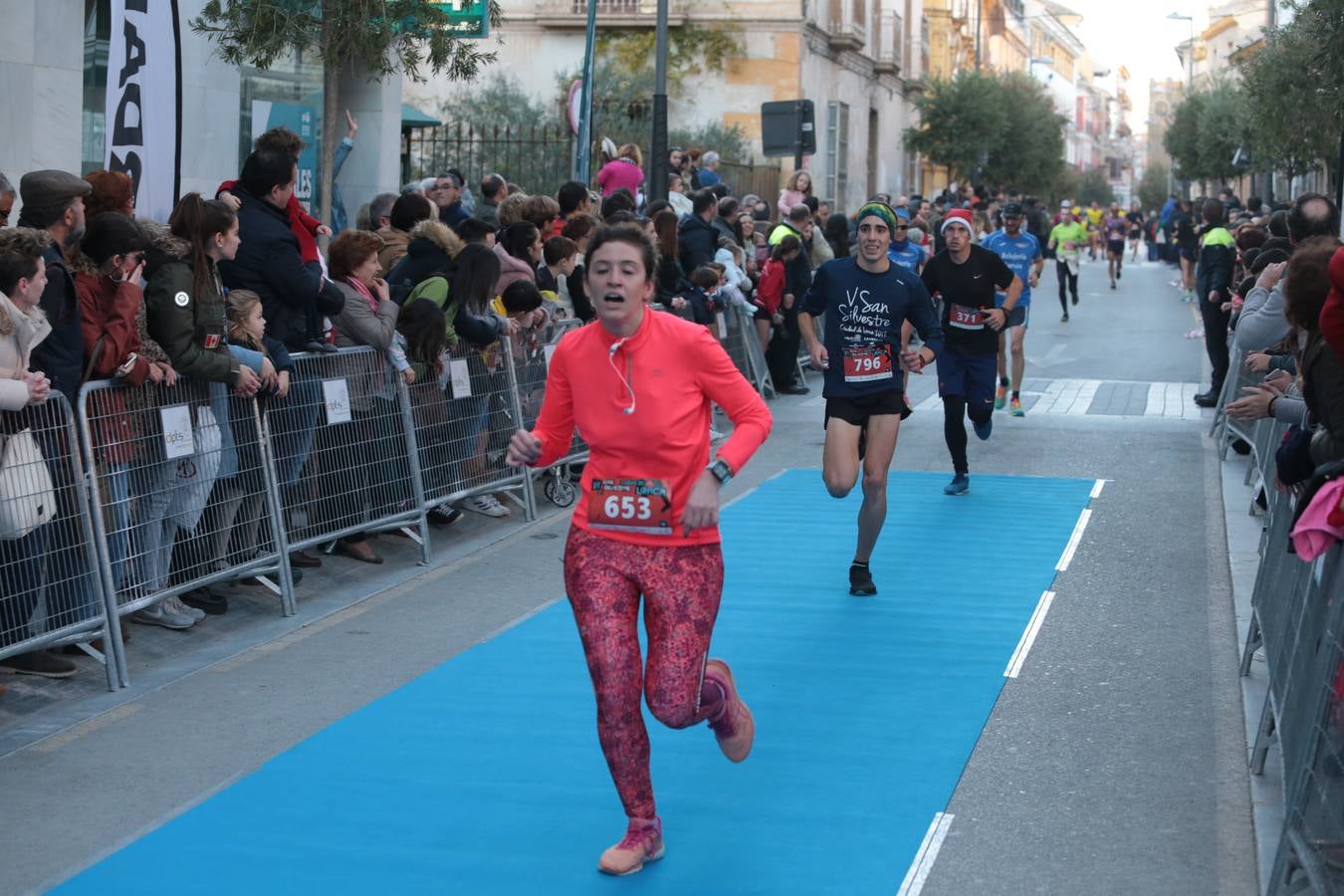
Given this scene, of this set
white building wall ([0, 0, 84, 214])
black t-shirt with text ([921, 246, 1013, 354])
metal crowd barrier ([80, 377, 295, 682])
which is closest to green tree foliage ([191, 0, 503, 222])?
white building wall ([0, 0, 84, 214])

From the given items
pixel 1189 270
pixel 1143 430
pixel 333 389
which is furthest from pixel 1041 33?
pixel 333 389

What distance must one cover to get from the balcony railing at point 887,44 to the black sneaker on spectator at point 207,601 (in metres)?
42.6

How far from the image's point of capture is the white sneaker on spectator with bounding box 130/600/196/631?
8.20 metres

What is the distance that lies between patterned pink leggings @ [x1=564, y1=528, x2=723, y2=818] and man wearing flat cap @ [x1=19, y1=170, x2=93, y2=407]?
9.51ft

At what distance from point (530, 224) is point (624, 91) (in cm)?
2410

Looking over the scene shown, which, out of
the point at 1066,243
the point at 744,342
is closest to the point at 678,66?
the point at 1066,243

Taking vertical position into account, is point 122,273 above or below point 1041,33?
below

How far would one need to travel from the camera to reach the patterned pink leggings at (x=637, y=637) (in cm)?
516

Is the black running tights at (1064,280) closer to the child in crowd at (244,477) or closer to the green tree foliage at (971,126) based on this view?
the child in crowd at (244,477)

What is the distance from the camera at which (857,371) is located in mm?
9414

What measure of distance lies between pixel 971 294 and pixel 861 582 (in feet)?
13.1

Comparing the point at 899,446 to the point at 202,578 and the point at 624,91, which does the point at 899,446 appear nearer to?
the point at 202,578

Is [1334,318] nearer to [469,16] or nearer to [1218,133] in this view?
[469,16]

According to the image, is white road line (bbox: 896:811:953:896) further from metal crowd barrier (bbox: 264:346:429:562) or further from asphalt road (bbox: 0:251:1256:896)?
metal crowd barrier (bbox: 264:346:429:562)
